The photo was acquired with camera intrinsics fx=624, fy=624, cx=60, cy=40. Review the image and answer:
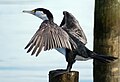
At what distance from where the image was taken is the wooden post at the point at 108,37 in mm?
8617

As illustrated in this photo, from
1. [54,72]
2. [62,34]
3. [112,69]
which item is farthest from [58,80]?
[112,69]

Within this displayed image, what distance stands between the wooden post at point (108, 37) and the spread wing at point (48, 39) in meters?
0.55

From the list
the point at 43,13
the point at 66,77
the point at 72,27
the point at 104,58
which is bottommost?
the point at 66,77

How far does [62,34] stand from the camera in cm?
808

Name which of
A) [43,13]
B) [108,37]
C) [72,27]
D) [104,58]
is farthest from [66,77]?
[72,27]

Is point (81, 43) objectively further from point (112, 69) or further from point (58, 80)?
point (58, 80)

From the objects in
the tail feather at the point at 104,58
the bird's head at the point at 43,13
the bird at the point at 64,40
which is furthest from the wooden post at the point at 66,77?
the bird's head at the point at 43,13

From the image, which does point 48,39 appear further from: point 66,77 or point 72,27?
point 72,27

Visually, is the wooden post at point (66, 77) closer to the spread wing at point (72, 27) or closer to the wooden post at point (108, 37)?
the wooden post at point (108, 37)

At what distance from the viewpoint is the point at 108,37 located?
28.3 feet

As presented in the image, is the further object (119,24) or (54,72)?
(119,24)

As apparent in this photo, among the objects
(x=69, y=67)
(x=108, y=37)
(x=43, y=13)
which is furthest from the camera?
(x=43, y=13)

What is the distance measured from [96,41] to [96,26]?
0.78 ft

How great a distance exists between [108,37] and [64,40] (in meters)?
0.86
